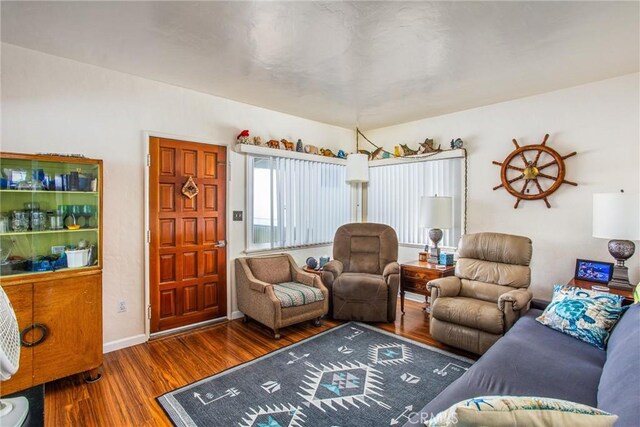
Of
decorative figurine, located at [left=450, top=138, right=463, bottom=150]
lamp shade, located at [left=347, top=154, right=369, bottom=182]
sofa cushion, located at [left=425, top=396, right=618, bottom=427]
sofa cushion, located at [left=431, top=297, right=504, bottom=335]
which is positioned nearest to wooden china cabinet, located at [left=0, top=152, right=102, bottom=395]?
sofa cushion, located at [left=425, top=396, right=618, bottom=427]

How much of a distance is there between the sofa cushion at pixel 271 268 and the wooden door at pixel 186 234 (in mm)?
371

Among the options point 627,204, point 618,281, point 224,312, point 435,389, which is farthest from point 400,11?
point 224,312

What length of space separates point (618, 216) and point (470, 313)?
4.69 ft

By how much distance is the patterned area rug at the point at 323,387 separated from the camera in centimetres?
206

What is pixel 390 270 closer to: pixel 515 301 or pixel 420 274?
pixel 420 274

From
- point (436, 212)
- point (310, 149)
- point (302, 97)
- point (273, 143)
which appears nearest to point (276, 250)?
point (273, 143)

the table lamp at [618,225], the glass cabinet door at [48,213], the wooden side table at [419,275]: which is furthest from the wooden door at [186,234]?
the table lamp at [618,225]

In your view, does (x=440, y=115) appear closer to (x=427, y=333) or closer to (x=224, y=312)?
(x=427, y=333)

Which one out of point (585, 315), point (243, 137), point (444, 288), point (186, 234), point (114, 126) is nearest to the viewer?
point (585, 315)

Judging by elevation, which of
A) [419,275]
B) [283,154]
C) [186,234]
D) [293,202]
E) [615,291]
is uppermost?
[283,154]

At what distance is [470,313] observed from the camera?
2.79 meters

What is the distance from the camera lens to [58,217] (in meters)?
2.55

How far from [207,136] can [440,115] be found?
120 inches

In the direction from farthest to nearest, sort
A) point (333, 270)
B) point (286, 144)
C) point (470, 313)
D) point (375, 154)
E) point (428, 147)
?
point (375, 154)
point (428, 147)
point (286, 144)
point (333, 270)
point (470, 313)
